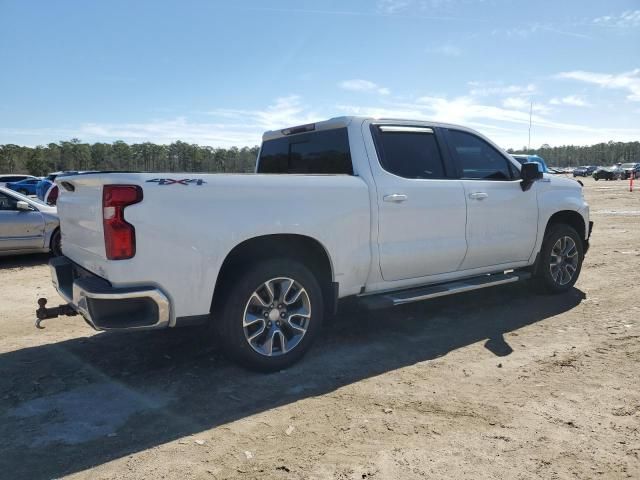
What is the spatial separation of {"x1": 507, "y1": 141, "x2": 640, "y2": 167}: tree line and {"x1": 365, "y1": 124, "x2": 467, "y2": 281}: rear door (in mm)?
173313

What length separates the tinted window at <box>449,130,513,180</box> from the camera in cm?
521

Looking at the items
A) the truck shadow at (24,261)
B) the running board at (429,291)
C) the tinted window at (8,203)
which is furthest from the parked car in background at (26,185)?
the running board at (429,291)

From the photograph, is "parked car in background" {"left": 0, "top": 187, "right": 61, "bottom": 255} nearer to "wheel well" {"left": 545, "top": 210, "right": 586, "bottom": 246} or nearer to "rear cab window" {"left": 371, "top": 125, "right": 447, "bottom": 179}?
"rear cab window" {"left": 371, "top": 125, "right": 447, "bottom": 179}

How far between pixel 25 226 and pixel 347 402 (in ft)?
25.7

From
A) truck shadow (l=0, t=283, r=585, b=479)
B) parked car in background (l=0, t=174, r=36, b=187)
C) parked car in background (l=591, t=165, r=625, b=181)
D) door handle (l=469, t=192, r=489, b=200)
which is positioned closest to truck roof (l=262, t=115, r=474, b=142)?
door handle (l=469, t=192, r=489, b=200)

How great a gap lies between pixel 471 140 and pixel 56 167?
3404 inches

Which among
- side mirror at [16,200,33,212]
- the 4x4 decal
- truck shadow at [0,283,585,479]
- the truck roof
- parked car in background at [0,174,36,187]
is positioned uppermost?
the truck roof

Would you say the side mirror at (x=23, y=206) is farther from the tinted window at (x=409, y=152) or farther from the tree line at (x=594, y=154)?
the tree line at (x=594, y=154)

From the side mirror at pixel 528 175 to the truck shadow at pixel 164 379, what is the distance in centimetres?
141

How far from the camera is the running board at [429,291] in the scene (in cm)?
434

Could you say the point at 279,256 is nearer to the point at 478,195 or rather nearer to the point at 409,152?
the point at 409,152

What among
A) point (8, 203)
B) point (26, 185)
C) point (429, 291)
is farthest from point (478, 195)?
point (26, 185)

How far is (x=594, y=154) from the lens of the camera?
171 meters

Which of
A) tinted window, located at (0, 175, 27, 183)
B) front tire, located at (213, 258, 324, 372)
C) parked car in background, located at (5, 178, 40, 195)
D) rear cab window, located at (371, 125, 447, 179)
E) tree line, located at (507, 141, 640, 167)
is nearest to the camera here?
front tire, located at (213, 258, 324, 372)
